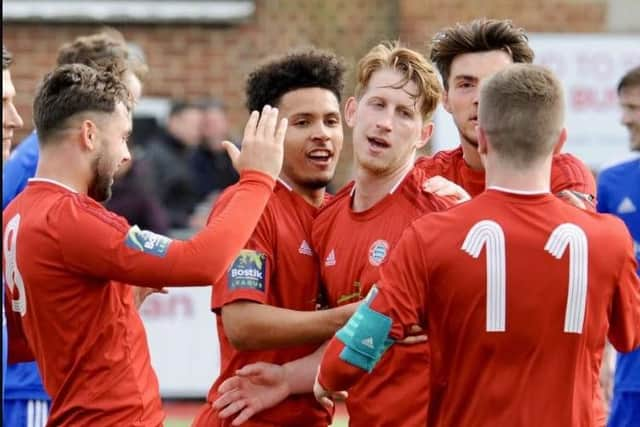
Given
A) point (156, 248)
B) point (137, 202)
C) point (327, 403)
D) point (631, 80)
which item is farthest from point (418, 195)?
point (137, 202)

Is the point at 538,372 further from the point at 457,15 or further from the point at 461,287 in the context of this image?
the point at 457,15

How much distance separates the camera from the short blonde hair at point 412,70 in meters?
5.14

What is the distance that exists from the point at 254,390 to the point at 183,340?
21.8 ft

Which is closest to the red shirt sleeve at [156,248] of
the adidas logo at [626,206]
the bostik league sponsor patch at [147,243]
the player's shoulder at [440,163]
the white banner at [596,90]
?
the bostik league sponsor patch at [147,243]

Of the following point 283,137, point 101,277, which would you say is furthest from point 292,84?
point 101,277

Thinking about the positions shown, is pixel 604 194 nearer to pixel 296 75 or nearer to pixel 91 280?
pixel 296 75

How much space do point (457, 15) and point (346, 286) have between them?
10.7m

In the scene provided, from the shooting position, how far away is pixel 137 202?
1211 cm

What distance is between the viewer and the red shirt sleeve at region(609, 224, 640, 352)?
173 inches

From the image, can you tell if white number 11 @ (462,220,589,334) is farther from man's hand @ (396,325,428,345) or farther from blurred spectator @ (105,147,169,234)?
blurred spectator @ (105,147,169,234)

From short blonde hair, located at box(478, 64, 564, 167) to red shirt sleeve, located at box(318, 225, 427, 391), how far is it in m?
0.39

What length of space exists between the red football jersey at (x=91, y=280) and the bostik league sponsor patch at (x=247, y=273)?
0.23 m

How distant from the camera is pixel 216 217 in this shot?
4.94 metres

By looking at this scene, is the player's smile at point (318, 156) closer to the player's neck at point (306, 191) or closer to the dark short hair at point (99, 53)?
the player's neck at point (306, 191)
